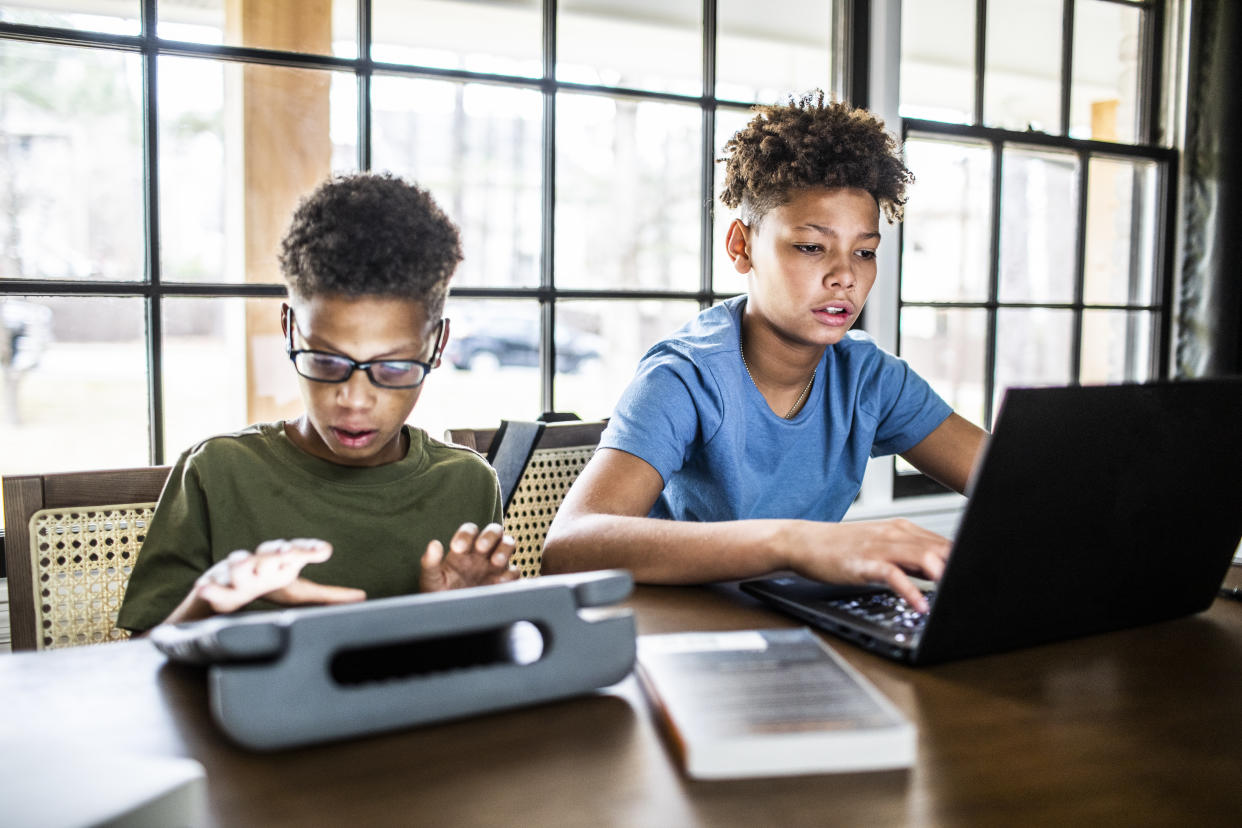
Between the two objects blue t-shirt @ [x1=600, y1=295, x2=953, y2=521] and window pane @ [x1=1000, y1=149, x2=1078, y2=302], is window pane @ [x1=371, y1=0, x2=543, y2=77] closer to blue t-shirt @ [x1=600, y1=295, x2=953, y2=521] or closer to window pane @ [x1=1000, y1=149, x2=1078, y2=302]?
blue t-shirt @ [x1=600, y1=295, x2=953, y2=521]

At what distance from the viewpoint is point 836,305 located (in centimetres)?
138

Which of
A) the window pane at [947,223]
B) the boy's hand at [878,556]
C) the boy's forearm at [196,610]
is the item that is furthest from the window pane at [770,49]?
the boy's forearm at [196,610]

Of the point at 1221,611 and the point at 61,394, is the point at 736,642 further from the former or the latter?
the point at 61,394

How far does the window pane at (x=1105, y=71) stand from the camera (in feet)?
9.59

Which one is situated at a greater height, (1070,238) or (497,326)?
(1070,238)

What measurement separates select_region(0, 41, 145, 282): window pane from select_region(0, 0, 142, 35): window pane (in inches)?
1.6

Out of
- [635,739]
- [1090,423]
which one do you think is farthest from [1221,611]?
[635,739]

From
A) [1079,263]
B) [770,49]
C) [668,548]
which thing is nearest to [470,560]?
[668,548]

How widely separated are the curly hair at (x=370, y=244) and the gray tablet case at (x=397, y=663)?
45 cm

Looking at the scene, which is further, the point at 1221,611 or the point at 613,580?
the point at 1221,611

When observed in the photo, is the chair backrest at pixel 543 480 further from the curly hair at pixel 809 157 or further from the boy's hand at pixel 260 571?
the boy's hand at pixel 260 571

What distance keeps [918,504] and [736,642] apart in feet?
6.89

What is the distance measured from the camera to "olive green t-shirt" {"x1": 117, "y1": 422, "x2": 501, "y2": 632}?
1054 millimetres

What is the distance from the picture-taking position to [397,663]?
28.5 inches
